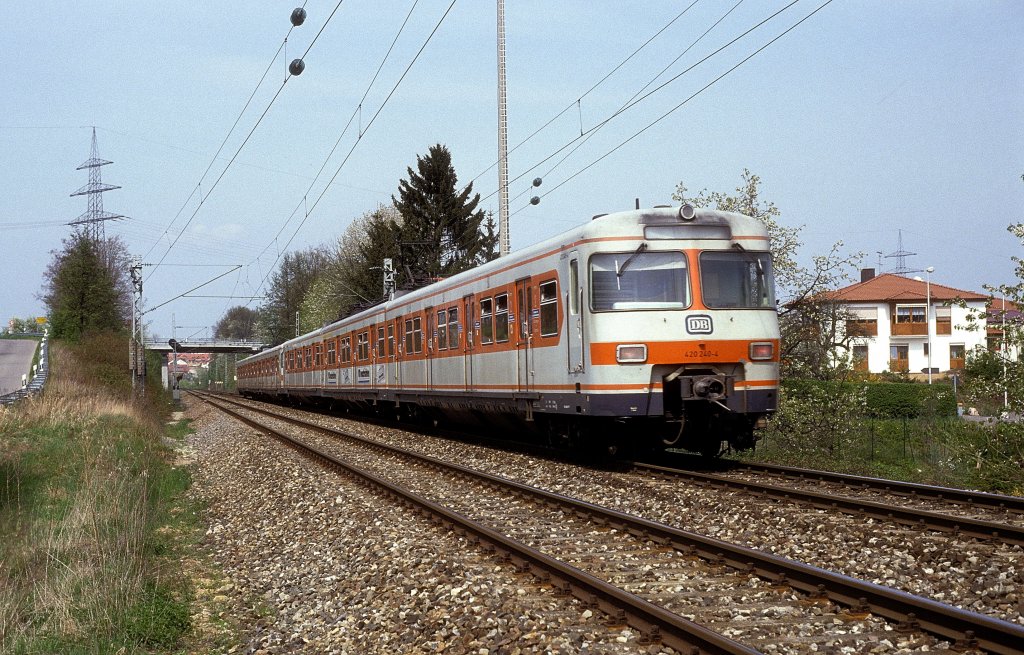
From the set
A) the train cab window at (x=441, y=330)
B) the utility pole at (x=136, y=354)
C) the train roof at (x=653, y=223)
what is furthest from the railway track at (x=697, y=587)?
the utility pole at (x=136, y=354)

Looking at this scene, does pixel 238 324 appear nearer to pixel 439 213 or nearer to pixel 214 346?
pixel 214 346

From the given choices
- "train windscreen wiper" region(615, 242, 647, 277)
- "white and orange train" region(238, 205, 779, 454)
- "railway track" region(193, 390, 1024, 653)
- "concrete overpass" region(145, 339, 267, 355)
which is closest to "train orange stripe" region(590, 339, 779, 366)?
"white and orange train" region(238, 205, 779, 454)

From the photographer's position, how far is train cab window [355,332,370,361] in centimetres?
2717

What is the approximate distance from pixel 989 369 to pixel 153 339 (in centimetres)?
10758

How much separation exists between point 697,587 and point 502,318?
30.8ft

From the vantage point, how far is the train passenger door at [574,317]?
1246 centimetres

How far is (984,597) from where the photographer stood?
601 centimetres

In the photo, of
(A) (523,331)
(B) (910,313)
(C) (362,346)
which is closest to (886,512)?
(A) (523,331)

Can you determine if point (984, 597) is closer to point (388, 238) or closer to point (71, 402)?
point (71, 402)

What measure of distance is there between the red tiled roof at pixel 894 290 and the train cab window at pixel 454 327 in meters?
49.1

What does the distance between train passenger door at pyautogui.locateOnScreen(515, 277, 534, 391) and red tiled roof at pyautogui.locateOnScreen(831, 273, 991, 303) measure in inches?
2048

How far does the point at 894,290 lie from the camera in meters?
65.4

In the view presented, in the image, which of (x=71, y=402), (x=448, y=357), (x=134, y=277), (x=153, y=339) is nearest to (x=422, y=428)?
(x=448, y=357)

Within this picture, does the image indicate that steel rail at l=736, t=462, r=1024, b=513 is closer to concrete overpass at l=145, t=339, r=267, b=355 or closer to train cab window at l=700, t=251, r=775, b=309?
train cab window at l=700, t=251, r=775, b=309
